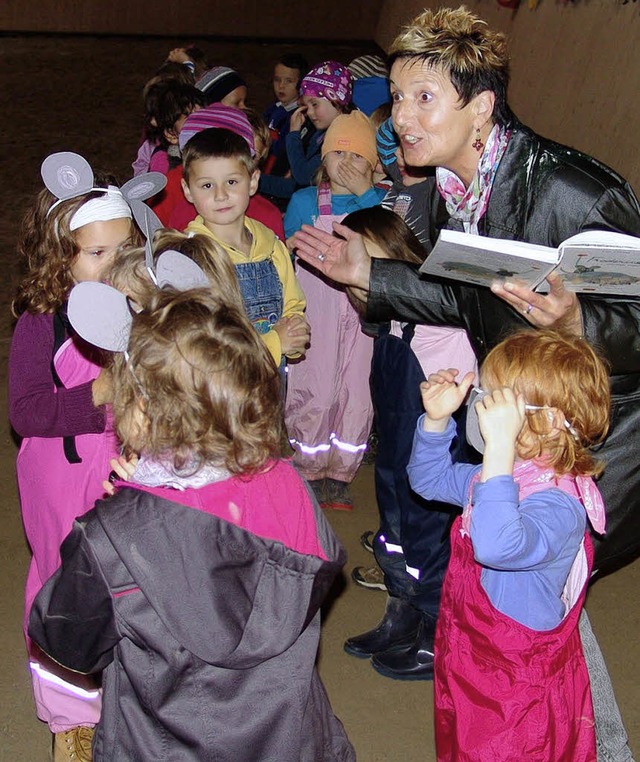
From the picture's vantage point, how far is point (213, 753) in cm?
190

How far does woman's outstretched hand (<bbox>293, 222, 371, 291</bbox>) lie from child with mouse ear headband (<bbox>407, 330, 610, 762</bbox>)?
641 millimetres

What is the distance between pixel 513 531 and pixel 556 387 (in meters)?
0.34

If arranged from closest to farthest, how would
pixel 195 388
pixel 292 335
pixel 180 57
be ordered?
pixel 195 388
pixel 292 335
pixel 180 57

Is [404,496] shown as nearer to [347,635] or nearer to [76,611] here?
[347,635]

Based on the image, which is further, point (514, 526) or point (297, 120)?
point (297, 120)

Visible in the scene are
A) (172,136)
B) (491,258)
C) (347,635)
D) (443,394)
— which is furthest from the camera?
(172,136)

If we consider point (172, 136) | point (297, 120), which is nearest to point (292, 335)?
point (172, 136)

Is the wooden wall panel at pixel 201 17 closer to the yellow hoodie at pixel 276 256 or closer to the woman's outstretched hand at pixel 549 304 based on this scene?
the yellow hoodie at pixel 276 256

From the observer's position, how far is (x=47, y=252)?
8.21ft

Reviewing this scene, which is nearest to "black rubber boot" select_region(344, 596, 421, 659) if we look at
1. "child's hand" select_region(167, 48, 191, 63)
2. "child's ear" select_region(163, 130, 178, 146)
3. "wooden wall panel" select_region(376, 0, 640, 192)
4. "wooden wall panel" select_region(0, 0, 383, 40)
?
"child's ear" select_region(163, 130, 178, 146)

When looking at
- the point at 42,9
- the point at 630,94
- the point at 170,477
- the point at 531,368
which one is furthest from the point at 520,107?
the point at 42,9

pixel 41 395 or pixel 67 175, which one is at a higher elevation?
pixel 67 175

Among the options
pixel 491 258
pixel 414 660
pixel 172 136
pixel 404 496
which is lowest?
pixel 414 660

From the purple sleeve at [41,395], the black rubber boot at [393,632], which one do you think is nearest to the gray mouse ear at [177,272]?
the purple sleeve at [41,395]
